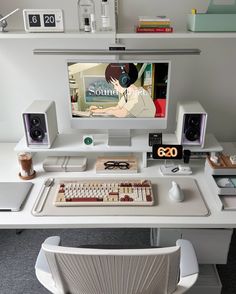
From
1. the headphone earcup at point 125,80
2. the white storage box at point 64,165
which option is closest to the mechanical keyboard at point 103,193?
the white storage box at point 64,165

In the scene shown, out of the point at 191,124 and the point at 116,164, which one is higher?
the point at 191,124

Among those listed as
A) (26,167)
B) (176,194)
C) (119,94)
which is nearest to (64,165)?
(26,167)

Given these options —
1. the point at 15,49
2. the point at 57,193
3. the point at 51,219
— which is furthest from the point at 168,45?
the point at 51,219

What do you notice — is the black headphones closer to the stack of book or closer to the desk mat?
the stack of book

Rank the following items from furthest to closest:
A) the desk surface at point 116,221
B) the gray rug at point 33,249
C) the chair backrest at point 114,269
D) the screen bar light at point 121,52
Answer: the gray rug at point 33,249
the screen bar light at point 121,52
the desk surface at point 116,221
the chair backrest at point 114,269

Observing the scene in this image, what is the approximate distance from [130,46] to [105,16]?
0.83ft

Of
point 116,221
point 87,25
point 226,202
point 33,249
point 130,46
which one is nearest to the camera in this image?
point 116,221

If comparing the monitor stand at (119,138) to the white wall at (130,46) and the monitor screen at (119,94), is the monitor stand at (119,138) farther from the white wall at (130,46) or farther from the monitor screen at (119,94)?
the white wall at (130,46)

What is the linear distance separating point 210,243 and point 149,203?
1.28 ft

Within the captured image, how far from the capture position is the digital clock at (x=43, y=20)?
1547 millimetres

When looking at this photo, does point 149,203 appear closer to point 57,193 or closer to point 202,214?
point 202,214

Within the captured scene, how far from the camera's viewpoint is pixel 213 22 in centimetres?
156

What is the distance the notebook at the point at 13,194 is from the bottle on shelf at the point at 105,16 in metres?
0.91

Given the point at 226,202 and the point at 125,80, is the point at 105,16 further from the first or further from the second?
the point at 226,202
